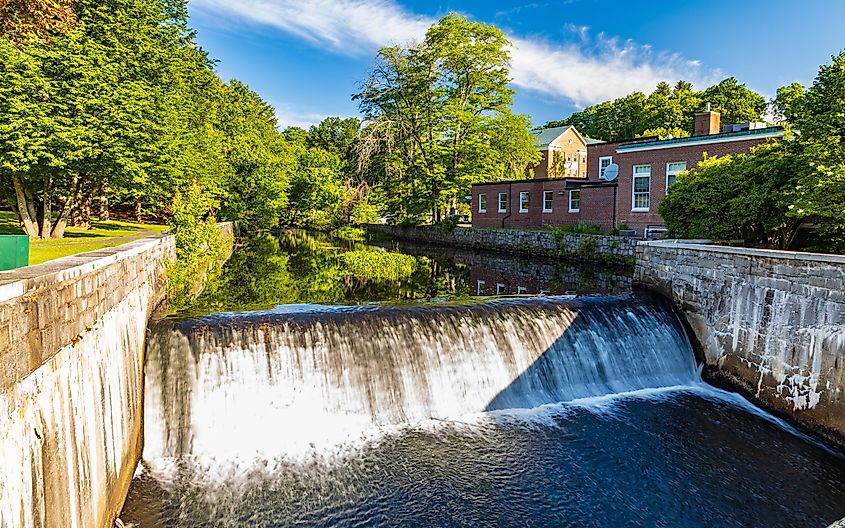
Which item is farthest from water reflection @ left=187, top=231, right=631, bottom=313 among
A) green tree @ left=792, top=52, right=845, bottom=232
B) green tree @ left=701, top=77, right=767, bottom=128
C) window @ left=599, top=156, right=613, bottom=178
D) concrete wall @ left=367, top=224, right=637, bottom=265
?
green tree @ left=701, top=77, right=767, bottom=128

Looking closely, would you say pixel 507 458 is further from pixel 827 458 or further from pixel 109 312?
pixel 109 312

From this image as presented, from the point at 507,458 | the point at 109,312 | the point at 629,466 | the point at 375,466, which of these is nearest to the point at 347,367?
the point at 375,466

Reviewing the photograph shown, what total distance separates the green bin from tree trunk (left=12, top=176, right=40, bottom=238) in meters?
12.5

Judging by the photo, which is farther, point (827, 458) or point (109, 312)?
point (827, 458)

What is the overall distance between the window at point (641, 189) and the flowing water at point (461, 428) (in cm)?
1465

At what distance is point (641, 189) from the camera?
25.1 meters

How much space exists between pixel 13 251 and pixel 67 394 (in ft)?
4.90

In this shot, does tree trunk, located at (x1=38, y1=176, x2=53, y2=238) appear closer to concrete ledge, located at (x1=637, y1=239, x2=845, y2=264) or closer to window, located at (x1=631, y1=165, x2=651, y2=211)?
concrete ledge, located at (x1=637, y1=239, x2=845, y2=264)

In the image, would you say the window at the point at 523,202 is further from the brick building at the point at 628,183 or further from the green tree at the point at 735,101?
the green tree at the point at 735,101

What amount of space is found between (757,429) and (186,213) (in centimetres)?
1748

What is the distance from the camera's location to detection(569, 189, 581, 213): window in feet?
92.6

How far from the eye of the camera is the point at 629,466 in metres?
7.21

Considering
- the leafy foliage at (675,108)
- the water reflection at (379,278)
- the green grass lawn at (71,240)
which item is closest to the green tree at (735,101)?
the leafy foliage at (675,108)

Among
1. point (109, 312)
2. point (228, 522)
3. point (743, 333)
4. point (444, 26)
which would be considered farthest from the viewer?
point (444, 26)
